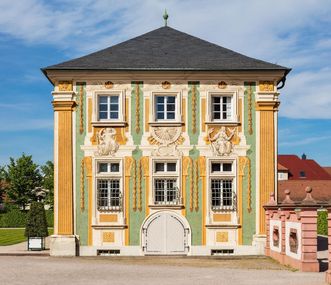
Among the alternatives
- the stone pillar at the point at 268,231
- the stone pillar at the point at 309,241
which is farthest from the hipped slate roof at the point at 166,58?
the stone pillar at the point at 309,241

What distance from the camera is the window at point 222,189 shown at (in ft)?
93.8

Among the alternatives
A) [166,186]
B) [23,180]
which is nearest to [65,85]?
[166,186]

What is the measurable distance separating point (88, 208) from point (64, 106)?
4607mm

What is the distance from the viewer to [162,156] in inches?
1126

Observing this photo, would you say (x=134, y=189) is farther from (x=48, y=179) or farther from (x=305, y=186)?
(x=48, y=179)

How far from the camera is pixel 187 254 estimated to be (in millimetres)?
28422

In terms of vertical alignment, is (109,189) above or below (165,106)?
below

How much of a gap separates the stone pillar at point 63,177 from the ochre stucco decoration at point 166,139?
145 inches

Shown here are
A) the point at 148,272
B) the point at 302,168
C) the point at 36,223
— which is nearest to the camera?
the point at 148,272

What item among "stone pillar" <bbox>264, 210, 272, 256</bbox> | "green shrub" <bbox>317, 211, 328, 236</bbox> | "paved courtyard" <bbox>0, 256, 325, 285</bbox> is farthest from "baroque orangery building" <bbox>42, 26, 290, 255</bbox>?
"green shrub" <bbox>317, 211, 328, 236</bbox>

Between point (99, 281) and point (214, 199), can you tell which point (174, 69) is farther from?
point (99, 281)

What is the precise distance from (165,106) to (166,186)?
3564mm

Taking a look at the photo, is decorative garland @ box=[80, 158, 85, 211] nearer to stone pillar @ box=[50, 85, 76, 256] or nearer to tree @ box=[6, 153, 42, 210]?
stone pillar @ box=[50, 85, 76, 256]

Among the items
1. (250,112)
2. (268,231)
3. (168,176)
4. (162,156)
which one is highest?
(250,112)
